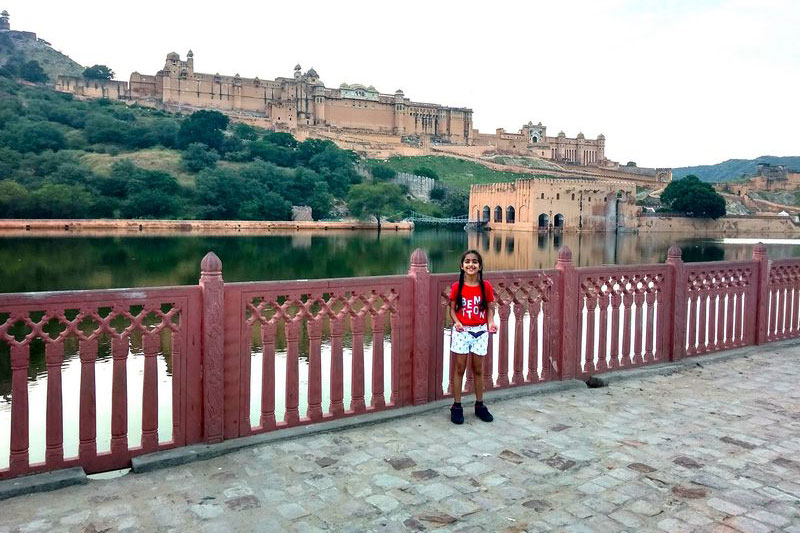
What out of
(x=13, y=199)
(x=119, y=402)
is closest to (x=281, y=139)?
(x=13, y=199)

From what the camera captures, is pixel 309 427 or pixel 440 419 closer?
pixel 309 427

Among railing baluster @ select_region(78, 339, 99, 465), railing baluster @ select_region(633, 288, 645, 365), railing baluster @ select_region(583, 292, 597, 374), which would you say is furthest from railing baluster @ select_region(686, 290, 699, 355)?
railing baluster @ select_region(78, 339, 99, 465)

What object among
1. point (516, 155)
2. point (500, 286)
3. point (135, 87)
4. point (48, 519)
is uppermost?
point (135, 87)

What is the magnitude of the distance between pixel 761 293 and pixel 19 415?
614cm

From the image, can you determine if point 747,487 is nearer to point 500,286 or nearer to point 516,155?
point 500,286

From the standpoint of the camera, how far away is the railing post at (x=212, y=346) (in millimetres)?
3475

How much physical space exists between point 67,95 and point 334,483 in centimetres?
7128

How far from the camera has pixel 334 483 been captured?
3135 mm

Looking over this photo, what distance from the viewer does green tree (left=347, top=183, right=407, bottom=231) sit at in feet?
159

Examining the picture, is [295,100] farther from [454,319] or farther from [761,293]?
[454,319]

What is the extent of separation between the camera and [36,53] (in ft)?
283

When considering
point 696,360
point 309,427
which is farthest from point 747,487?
point 696,360

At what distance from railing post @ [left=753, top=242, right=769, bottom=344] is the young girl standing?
3501 mm

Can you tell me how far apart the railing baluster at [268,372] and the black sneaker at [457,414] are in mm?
1087
